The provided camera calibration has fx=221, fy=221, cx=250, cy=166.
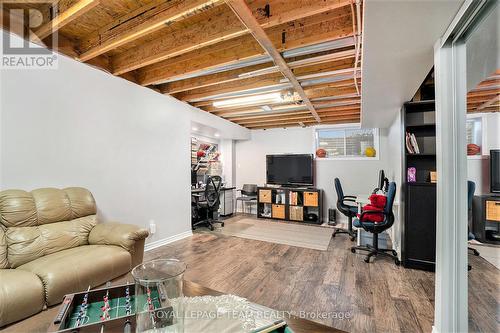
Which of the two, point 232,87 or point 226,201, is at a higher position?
point 232,87

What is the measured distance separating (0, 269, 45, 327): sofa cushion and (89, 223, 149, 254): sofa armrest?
66 cm

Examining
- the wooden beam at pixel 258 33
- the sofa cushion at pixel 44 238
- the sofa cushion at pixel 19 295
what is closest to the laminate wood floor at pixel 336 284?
the sofa cushion at pixel 44 238

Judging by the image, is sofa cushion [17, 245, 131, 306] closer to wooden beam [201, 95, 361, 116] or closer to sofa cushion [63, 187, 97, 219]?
sofa cushion [63, 187, 97, 219]

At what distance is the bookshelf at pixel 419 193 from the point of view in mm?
2674

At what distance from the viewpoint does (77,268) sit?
175 centimetres

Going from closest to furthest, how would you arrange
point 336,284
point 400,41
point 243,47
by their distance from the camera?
point 400,41 < point 336,284 < point 243,47

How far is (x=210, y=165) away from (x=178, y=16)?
440 centimetres

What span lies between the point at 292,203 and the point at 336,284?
3.07 meters

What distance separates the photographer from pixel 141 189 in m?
3.33

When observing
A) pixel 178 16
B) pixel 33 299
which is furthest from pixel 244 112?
pixel 33 299

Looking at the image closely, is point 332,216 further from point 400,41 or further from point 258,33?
point 258,33

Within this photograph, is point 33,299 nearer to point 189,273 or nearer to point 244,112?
point 189,273

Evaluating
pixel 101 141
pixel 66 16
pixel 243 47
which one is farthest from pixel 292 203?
pixel 66 16

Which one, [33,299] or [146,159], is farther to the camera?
[146,159]
